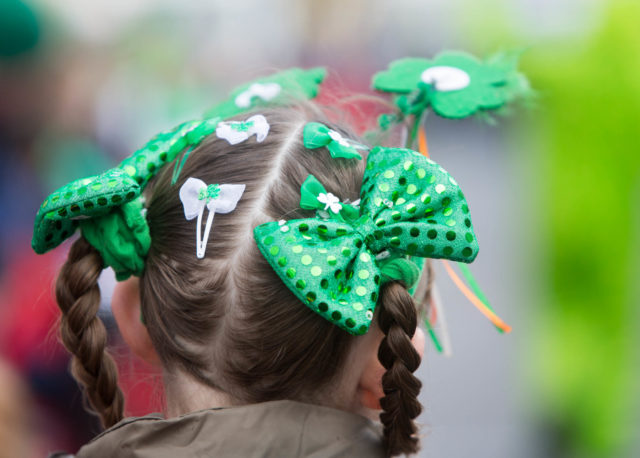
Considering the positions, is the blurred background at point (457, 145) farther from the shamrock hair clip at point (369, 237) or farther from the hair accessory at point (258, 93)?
the shamrock hair clip at point (369, 237)

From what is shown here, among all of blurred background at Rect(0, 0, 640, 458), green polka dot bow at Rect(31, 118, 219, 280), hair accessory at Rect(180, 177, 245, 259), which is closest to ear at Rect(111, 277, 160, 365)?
green polka dot bow at Rect(31, 118, 219, 280)

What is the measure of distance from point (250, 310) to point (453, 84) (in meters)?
0.66

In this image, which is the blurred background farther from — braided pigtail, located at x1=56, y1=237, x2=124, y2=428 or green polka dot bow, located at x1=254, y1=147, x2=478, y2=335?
green polka dot bow, located at x1=254, y1=147, x2=478, y2=335

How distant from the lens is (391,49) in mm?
4410

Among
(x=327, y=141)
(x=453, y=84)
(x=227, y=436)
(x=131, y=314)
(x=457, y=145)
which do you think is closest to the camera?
(x=227, y=436)

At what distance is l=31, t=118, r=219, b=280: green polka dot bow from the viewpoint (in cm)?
106

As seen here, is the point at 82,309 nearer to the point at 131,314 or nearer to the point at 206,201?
the point at 131,314

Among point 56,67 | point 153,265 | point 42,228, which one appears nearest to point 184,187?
point 153,265

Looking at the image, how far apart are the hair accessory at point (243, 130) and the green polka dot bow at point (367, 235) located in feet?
0.50

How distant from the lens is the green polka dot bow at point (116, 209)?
1.06 metres

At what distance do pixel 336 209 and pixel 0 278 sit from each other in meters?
1.75

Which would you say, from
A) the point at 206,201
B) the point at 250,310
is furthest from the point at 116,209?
the point at 250,310

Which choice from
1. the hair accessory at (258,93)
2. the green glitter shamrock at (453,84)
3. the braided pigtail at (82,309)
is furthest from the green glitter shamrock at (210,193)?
the green glitter shamrock at (453,84)

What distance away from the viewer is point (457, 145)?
356 cm
